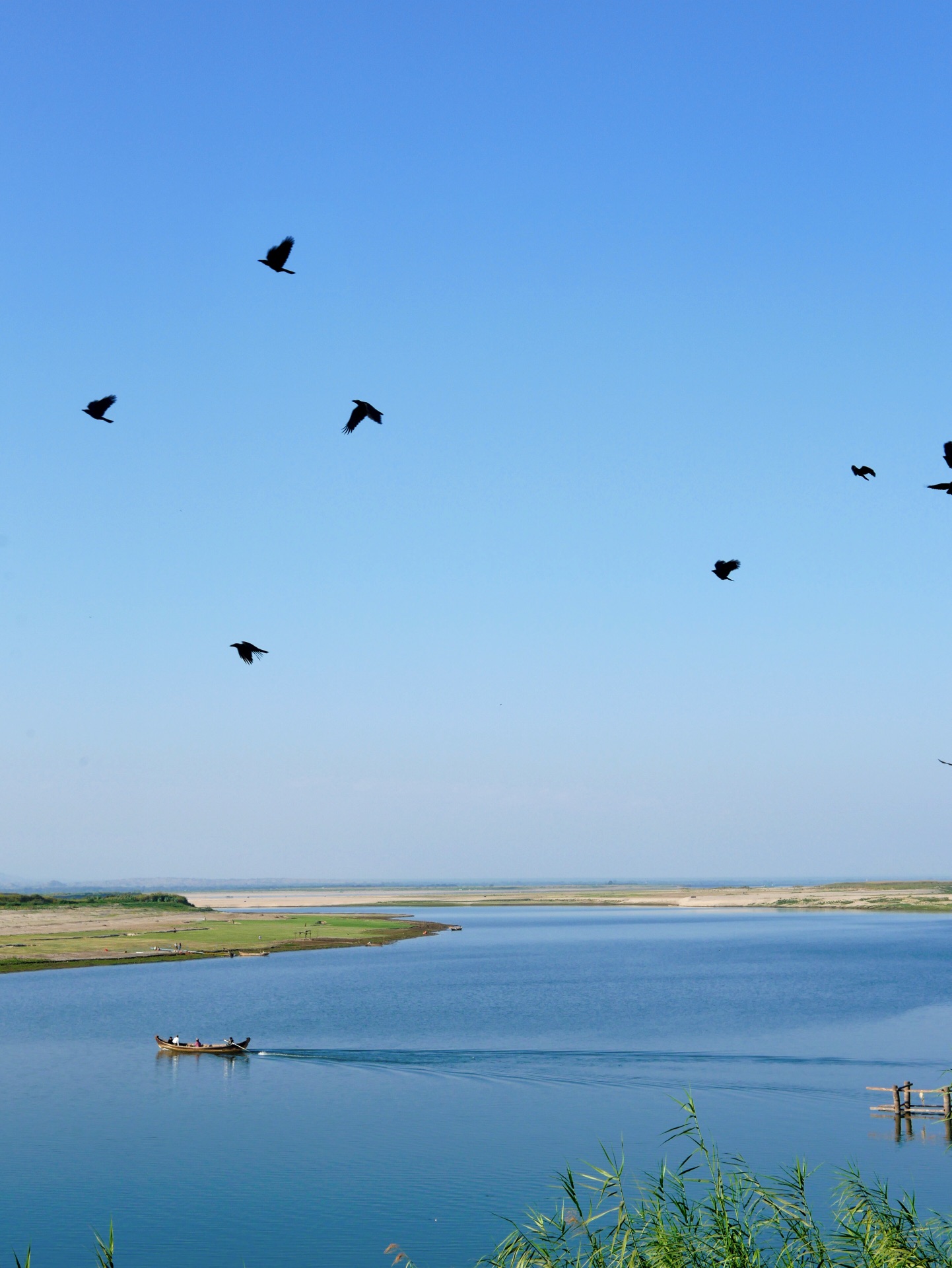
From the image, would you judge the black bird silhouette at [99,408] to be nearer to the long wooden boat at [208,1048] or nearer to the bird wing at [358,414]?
the bird wing at [358,414]

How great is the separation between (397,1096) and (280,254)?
45302mm

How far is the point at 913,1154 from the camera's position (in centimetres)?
4762

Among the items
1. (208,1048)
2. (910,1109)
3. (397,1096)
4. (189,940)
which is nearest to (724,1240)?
(910,1109)

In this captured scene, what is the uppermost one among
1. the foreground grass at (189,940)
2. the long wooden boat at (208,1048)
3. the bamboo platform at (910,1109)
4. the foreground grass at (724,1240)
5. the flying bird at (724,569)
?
the flying bird at (724,569)

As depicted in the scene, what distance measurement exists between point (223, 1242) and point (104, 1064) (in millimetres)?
31266

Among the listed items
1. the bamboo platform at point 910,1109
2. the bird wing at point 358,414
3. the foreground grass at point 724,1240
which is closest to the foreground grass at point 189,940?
the bamboo platform at point 910,1109

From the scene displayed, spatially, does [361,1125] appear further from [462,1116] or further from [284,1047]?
[284,1047]

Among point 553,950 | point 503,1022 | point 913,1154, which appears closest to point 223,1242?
point 913,1154

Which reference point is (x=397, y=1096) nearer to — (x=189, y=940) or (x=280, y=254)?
(x=280, y=254)

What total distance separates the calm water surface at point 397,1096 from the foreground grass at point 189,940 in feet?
14.2

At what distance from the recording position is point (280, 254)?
2539 cm

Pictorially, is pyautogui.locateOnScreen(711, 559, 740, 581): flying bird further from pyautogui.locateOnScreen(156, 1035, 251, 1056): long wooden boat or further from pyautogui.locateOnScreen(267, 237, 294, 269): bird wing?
pyautogui.locateOnScreen(156, 1035, 251, 1056): long wooden boat

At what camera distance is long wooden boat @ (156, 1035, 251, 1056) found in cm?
6900

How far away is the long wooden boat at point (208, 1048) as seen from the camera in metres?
69.0
